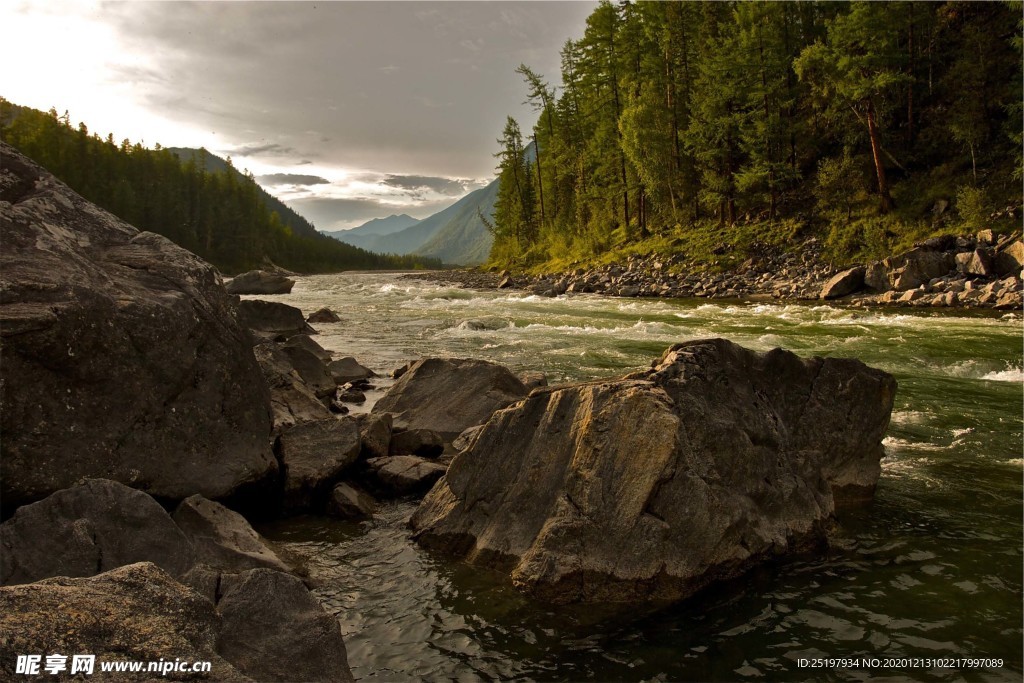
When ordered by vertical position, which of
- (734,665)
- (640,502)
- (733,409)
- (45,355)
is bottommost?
(734,665)

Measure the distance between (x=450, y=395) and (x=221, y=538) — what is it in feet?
21.3

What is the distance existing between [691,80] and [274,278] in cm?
4839

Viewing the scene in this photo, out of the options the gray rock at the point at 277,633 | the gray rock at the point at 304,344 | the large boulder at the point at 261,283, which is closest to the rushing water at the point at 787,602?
the gray rock at the point at 277,633

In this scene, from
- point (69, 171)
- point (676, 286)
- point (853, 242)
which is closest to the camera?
point (853, 242)

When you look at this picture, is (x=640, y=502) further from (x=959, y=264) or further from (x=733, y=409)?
(x=959, y=264)

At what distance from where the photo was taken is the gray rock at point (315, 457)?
350 inches

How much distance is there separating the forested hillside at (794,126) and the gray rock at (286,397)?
126ft

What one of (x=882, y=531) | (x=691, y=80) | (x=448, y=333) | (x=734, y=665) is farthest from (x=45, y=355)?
(x=691, y=80)

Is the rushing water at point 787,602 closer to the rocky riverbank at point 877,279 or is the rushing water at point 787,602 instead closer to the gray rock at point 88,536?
the gray rock at point 88,536

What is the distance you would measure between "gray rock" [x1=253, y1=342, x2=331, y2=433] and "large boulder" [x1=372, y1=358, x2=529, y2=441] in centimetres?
140

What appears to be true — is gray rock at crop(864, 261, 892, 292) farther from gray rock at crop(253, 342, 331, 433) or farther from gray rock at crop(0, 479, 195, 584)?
gray rock at crop(0, 479, 195, 584)

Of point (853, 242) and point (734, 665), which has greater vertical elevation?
point (853, 242)

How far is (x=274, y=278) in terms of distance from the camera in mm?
61281

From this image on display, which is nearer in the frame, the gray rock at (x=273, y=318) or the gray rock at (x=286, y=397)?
the gray rock at (x=286, y=397)
